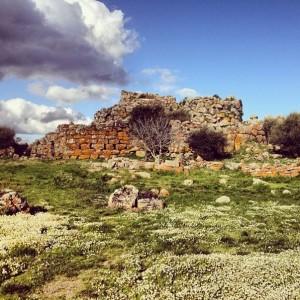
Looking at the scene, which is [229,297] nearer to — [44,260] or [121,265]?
[121,265]

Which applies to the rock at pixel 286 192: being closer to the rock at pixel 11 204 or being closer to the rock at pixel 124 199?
the rock at pixel 124 199

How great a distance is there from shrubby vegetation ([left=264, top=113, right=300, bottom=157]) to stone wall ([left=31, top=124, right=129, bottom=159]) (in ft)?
56.6

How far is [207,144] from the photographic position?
134 ft

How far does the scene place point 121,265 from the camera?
37.7 ft

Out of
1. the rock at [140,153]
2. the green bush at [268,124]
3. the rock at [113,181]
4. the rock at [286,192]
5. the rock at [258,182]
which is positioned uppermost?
the green bush at [268,124]

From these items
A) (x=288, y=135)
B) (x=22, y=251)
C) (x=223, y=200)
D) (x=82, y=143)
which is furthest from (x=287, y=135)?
(x=22, y=251)

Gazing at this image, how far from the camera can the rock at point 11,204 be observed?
60.7ft

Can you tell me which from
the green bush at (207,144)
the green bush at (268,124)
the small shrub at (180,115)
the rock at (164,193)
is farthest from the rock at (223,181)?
the small shrub at (180,115)

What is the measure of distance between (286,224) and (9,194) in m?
14.0

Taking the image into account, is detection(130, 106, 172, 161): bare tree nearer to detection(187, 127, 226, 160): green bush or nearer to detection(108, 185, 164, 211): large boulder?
detection(187, 127, 226, 160): green bush

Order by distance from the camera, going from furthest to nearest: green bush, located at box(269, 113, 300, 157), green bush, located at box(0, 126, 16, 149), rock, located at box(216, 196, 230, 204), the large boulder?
green bush, located at box(0, 126, 16, 149)
green bush, located at box(269, 113, 300, 157)
rock, located at box(216, 196, 230, 204)
the large boulder

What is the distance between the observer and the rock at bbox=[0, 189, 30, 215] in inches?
728

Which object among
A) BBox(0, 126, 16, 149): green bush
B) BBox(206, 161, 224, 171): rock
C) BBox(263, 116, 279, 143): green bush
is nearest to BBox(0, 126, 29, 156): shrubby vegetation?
BBox(0, 126, 16, 149): green bush

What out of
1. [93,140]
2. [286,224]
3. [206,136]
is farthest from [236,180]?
[93,140]
